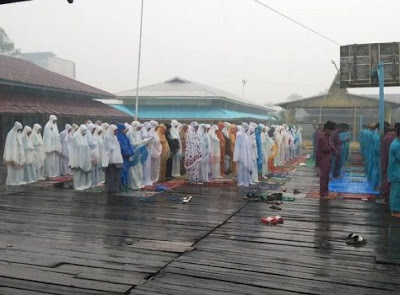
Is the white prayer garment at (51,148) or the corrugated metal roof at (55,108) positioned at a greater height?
the corrugated metal roof at (55,108)

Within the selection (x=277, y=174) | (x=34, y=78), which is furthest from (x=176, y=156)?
A: (x=34, y=78)

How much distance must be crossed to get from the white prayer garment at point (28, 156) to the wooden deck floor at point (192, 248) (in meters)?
2.85

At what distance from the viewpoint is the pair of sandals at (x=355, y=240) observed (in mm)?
6340

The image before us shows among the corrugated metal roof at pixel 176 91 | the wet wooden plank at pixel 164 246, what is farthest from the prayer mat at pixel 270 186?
the corrugated metal roof at pixel 176 91

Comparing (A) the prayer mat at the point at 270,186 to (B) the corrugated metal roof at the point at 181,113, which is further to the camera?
(B) the corrugated metal roof at the point at 181,113

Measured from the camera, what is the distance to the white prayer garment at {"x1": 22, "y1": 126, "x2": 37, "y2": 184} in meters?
12.2

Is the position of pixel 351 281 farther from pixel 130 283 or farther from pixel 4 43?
pixel 4 43

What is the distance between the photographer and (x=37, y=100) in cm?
1909

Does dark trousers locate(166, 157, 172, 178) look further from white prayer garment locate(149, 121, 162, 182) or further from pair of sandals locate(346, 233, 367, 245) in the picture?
pair of sandals locate(346, 233, 367, 245)

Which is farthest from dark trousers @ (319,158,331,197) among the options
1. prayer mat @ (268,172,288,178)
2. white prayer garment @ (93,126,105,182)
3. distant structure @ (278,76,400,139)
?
distant structure @ (278,76,400,139)

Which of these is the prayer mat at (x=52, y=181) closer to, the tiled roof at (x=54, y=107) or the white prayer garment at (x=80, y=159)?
the white prayer garment at (x=80, y=159)

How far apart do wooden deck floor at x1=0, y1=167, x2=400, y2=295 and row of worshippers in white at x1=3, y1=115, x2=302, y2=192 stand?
5.38 ft

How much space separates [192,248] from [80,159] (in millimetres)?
6071

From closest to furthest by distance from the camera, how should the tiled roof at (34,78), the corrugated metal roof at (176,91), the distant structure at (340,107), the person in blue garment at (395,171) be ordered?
the person in blue garment at (395,171) → the tiled roof at (34,78) → the distant structure at (340,107) → the corrugated metal roof at (176,91)
